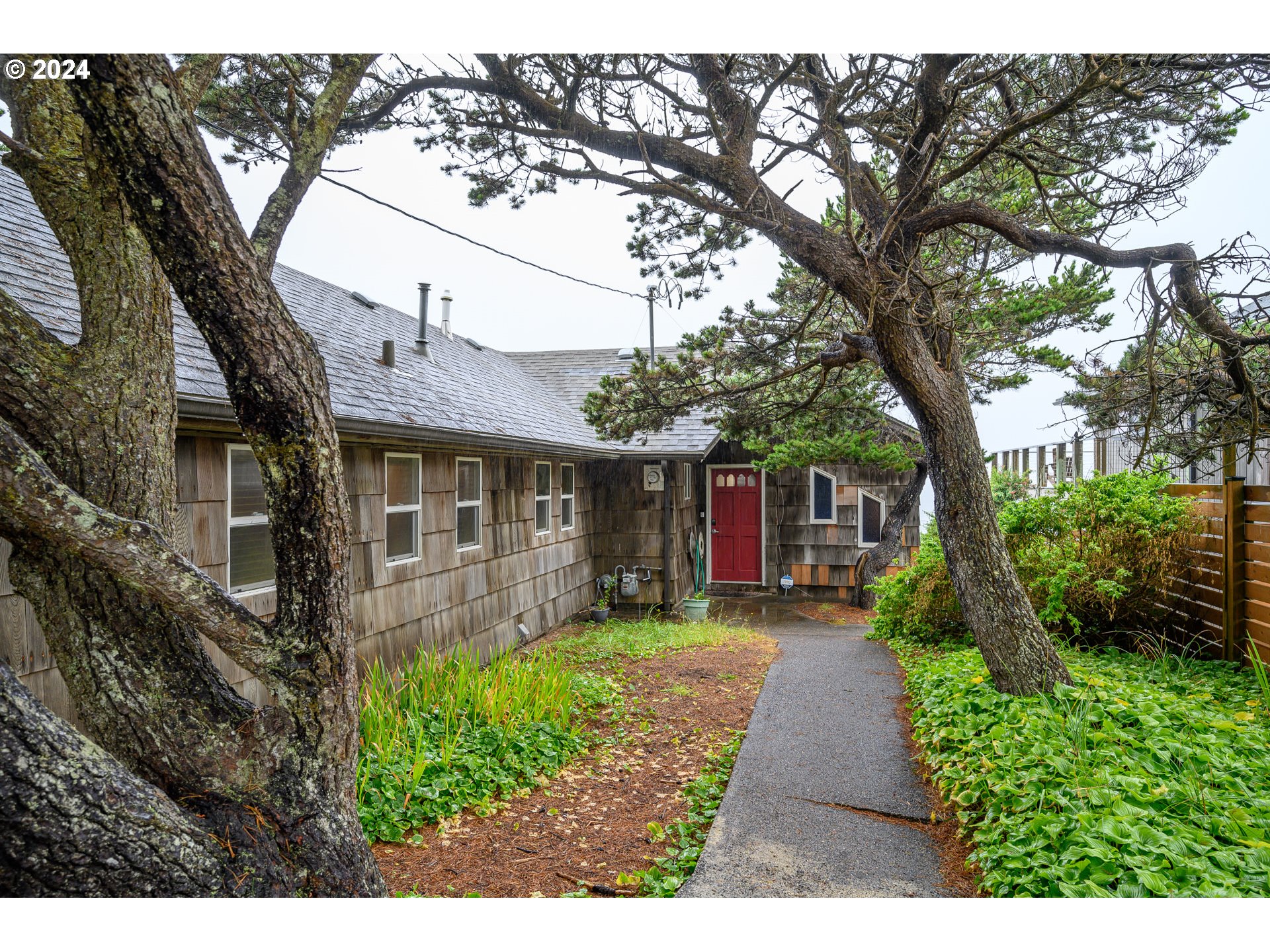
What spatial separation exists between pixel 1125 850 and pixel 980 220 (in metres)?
3.55

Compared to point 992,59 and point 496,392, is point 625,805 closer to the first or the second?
point 992,59

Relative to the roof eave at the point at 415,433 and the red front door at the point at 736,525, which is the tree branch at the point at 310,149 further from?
the red front door at the point at 736,525

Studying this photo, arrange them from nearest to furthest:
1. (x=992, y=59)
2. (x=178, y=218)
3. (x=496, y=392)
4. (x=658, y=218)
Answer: (x=178, y=218), (x=992, y=59), (x=658, y=218), (x=496, y=392)

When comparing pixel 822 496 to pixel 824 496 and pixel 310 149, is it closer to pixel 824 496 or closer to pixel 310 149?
pixel 824 496

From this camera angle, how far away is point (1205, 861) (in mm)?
2254

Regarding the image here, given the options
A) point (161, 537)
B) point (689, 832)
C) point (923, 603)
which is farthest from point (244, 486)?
point (923, 603)

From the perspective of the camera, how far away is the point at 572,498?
9.69 m

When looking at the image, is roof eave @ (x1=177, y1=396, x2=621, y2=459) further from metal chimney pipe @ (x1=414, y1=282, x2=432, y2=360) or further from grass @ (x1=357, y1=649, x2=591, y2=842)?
metal chimney pipe @ (x1=414, y1=282, x2=432, y2=360)

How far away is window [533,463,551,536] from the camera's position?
856cm

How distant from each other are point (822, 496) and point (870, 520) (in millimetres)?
919

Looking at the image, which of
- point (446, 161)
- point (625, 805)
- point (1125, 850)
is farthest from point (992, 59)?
point (625, 805)

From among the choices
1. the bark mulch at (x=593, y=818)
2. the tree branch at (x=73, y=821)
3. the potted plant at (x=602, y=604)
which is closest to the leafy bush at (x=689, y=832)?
the bark mulch at (x=593, y=818)

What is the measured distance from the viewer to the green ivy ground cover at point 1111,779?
2270 millimetres
